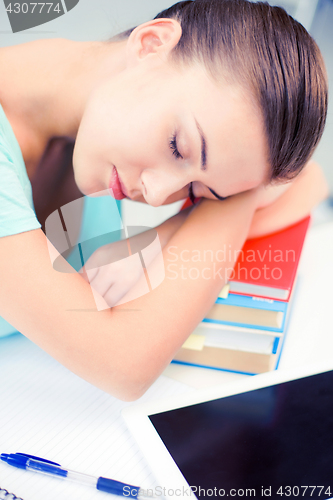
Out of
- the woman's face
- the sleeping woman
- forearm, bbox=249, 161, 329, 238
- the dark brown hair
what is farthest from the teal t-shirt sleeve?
forearm, bbox=249, 161, 329, 238

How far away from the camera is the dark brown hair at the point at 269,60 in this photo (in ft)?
1.43

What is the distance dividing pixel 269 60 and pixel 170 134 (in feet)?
0.48

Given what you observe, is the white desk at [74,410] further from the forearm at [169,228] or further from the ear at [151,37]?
the ear at [151,37]

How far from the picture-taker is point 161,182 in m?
0.48

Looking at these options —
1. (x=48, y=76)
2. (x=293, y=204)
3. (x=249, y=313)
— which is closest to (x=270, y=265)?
(x=249, y=313)

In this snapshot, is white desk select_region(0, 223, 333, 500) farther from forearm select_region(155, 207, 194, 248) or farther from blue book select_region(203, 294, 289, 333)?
forearm select_region(155, 207, 194, 248)

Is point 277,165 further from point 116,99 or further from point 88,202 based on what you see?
point 88,202

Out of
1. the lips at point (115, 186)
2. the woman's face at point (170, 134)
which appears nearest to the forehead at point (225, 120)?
the woman's face at point (170, 134)

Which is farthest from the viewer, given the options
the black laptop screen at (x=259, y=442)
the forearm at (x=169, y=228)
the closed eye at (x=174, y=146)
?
the forearm at (x=169, y=228)

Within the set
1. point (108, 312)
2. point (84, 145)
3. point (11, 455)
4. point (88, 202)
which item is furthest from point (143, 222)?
point (11, 455)

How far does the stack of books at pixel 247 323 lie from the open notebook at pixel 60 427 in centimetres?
7

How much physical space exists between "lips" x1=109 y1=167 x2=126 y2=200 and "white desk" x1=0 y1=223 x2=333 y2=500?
255 mm

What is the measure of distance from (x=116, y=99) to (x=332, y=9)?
0.61 metres

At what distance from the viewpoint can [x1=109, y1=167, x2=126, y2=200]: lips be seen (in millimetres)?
520
